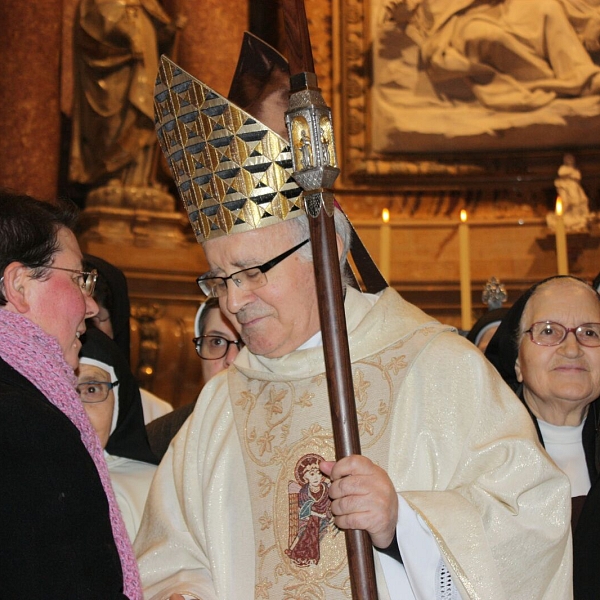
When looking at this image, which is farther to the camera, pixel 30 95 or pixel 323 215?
pixel 30 95

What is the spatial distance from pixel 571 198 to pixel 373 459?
5473mm

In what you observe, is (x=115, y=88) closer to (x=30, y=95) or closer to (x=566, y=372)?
(x=30, y=95)

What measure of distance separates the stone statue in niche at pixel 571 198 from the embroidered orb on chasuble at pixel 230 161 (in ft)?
16.9

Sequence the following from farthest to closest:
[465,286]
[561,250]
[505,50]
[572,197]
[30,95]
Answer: [505,50] → [572,197] → [30,95] → [561,250] → [465,286]

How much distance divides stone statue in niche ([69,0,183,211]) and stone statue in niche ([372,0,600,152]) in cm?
181

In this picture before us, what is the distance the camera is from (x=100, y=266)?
17.7 feet

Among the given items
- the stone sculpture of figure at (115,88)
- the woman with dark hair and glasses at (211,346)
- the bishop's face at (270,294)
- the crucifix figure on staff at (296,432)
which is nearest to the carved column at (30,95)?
the stone sculpture of figure at (115,88)

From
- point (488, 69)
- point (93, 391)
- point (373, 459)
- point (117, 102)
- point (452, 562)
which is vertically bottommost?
point (452, 562)

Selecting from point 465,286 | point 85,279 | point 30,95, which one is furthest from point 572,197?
point 85,279

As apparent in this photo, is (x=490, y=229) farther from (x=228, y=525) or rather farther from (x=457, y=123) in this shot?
(x=228, y=525)

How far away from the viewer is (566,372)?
374 centimetres

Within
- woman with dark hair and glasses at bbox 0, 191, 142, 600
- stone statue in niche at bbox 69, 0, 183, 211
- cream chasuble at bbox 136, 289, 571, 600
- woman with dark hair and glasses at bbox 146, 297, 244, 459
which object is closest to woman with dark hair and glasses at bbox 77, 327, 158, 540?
woman with dark hair and glasses at bbox 146, 297, 244, 459

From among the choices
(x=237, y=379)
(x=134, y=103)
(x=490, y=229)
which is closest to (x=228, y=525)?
(x=237, y=379)

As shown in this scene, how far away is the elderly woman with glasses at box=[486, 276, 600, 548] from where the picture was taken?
3.73m
